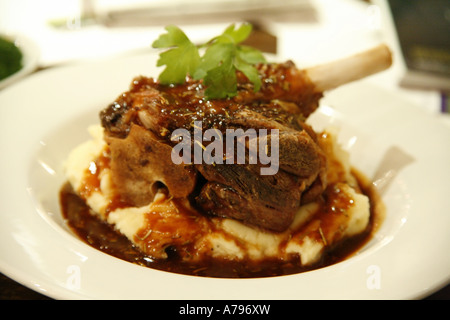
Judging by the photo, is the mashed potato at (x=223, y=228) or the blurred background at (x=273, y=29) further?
the blurred background at (x=273, y=29)

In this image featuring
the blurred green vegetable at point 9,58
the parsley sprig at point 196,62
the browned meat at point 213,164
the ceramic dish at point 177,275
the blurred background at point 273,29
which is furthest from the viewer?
the blurred background at point 273,29

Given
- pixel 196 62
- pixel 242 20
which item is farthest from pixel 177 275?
pixel 242 20

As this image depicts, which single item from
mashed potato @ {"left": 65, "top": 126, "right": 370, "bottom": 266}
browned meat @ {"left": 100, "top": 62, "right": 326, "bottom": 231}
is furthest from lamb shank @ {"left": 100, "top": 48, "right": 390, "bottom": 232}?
mashed potato @ {"left": 65, "top": 126, "right": 370, "bottom": 266}

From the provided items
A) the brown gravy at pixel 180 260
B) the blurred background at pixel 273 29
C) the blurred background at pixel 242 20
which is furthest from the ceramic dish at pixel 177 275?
the blurred background at pixel 242 20

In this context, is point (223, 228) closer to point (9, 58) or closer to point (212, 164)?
point (212, 164)

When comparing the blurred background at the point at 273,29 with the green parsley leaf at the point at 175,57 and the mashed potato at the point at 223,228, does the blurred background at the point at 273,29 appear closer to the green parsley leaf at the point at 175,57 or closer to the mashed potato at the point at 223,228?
the green parsley leaf at the point at 175,57

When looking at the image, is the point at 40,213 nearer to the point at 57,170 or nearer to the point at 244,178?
the point at 57,170

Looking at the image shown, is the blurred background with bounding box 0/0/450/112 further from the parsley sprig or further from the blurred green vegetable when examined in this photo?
the parsley sprig
